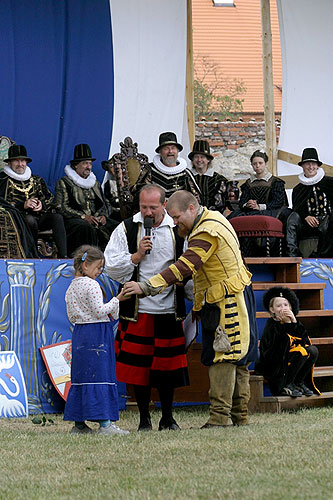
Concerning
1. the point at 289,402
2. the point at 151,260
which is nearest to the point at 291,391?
the point at 289,402

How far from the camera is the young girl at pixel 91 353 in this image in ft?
17.7

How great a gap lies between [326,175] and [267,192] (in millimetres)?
1241

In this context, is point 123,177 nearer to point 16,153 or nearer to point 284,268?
point 16,153

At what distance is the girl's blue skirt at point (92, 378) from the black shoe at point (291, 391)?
5.08ft

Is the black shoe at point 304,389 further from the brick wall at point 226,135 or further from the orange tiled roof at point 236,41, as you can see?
the orange tiled roof at point 236,41

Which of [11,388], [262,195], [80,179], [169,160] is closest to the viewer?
[11,388]

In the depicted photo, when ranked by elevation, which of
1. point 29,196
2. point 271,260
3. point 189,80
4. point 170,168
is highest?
point 189,80

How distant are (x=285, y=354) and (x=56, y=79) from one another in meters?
4.72

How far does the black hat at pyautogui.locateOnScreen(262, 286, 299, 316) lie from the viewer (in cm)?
682

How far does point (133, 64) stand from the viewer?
10641mm

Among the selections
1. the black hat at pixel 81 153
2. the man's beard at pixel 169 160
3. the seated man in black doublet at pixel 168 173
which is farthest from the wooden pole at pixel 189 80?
the black hat at pixel 81 153

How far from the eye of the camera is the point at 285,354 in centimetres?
659

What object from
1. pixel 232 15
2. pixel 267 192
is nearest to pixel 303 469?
pixel 267 192

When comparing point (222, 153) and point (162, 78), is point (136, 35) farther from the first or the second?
point (222, 153)
